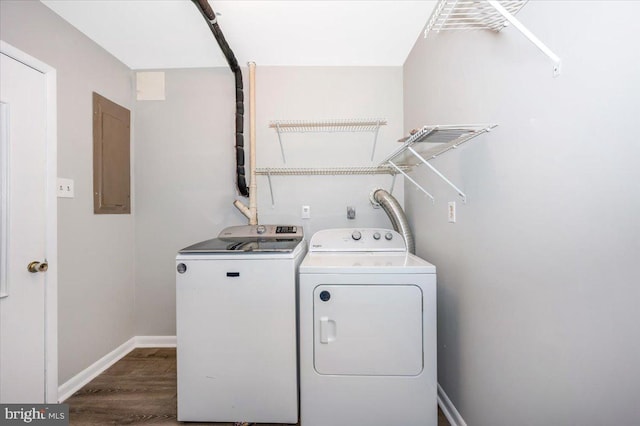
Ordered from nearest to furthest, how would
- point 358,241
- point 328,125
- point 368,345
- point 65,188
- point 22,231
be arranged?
1. point 368,345
2. point 22,231
3. point 65,188
4. point 358,241
5. point 328,125

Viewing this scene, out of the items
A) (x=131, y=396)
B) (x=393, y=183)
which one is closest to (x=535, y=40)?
(x=393, y=183)

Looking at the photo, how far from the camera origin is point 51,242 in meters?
1.77

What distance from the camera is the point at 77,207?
78.1 inches

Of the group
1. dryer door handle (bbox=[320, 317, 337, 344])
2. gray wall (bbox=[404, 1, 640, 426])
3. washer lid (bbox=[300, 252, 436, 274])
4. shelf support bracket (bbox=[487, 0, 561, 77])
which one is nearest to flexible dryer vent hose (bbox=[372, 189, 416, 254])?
washer lid (bbox=[300, 252, 436, 274])

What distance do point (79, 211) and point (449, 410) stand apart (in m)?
2.81

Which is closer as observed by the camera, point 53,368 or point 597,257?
point 597,257

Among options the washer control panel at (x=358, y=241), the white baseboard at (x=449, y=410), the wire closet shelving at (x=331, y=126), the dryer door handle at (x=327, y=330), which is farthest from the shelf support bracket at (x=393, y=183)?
the white baseboard at (x=449, y=410)

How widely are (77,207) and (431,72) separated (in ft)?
8.73

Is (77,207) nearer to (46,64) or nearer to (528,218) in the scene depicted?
(46,64)

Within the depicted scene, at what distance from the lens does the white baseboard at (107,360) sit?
74.1 inches

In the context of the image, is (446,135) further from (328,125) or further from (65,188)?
(65,188)

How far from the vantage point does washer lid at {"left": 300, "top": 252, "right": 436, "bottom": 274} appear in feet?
4.93

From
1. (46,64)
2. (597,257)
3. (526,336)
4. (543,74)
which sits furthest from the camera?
(46,64)

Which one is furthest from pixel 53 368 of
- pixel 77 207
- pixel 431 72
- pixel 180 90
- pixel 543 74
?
pixel 431 72
